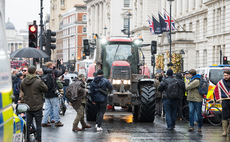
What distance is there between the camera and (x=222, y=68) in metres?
17.0

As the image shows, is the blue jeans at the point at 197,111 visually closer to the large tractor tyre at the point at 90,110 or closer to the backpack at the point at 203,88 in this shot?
the backpack at the point at 203,88

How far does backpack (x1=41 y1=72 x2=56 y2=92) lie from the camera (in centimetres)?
1381

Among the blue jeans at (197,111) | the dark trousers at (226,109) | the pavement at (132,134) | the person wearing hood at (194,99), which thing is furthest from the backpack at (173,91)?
the dark trousers at (226,109)

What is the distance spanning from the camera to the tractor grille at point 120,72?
16047 millimetres

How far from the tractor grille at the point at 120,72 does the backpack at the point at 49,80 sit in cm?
274

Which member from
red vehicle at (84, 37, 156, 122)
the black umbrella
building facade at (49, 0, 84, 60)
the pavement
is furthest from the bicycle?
building facade at (49, 0, 84, 60)

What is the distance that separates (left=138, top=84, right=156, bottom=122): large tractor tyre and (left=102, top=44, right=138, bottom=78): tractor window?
6.90 ft

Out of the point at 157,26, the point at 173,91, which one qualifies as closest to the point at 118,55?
the point at 173,91

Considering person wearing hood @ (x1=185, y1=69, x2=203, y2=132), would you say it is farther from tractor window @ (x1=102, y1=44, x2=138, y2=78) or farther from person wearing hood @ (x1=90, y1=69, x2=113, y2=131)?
tractor window @ (x1=102, y1=44, x2=138, y2=78)

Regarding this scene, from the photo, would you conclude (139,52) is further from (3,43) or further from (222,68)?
(3,43)

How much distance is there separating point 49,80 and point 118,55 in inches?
→ 175

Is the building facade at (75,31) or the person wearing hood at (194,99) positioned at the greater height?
the building facade at (75,31)

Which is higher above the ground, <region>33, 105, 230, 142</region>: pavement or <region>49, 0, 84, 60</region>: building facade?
<region>49, 0, 84, 60</region>: building facade

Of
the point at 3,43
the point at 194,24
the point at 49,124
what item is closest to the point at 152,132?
the point at 49,124
